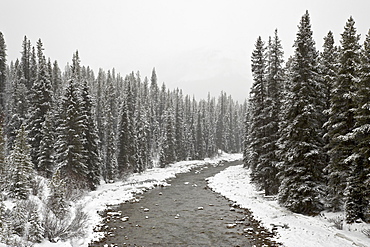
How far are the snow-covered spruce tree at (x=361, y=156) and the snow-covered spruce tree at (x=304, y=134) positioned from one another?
9.83 feet

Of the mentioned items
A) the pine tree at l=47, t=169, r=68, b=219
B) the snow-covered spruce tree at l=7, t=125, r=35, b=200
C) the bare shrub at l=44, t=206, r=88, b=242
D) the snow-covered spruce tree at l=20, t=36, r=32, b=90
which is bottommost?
the bare shrub at l=44, t=206, r=88, b=242

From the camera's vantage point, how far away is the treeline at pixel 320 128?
50.0 feet

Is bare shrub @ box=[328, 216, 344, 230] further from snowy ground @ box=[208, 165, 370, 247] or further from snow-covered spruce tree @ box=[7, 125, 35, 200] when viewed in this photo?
snow-covered spruce tree @ box=[7, 125, 35, 200]

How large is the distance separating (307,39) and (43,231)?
21098 mm

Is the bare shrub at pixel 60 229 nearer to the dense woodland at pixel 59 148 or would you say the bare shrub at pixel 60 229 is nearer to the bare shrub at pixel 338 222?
the dense woodland at pixel 59 148

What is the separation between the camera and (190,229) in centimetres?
1817

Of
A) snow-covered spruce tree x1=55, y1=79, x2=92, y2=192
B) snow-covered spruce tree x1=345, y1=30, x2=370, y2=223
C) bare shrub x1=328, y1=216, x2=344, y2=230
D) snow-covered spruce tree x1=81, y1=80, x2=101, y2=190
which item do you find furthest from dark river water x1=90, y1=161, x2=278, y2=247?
snow-covered spruce tree x1=81, y1=80, x2=101, y2=190

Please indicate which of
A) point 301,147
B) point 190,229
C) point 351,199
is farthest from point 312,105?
point 190,229

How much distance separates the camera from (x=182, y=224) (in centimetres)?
1939

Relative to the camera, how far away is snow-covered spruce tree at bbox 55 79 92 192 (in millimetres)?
29375

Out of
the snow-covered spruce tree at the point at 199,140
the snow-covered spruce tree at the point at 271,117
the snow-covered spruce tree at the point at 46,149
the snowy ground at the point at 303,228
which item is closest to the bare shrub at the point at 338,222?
the snowy ground at the point at 303,228

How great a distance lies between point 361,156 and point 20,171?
1919 centimetres

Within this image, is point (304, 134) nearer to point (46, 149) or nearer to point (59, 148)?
point (59, 148)

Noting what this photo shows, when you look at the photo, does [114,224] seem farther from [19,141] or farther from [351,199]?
[351,199]
